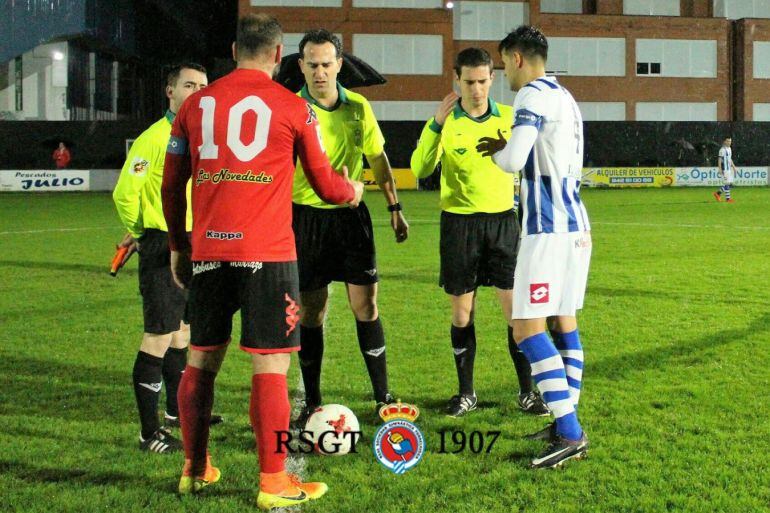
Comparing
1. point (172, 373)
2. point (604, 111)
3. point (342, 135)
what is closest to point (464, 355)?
point (342, 135)

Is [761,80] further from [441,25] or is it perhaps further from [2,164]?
[2,164]

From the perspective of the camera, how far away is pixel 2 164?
108 ft

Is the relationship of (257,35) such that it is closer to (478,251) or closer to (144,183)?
(144,183)

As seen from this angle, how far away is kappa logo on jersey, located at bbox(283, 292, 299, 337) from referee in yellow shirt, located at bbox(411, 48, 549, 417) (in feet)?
6.45

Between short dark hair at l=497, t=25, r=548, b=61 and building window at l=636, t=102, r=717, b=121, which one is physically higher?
building window at l=636, t=102, r=717, b=121

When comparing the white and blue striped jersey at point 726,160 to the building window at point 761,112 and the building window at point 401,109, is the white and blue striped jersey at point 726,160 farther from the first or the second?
the building window at point 761,112

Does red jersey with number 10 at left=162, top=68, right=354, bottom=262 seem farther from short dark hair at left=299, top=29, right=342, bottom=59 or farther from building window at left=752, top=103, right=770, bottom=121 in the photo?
building window at left=752, top=103, right=770, bottom=121

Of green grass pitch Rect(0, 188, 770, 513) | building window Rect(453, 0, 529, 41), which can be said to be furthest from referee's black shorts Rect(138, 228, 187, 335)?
building window Rect(453, 0, 529, 41)

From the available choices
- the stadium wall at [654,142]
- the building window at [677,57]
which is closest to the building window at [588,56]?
the building window at [677,57]

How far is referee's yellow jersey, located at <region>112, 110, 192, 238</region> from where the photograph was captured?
15.5ft

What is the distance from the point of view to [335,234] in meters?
5.21

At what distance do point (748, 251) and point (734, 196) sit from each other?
53.1 feet

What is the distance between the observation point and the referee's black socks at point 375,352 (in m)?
5.35

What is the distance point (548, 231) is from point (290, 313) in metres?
1.42
